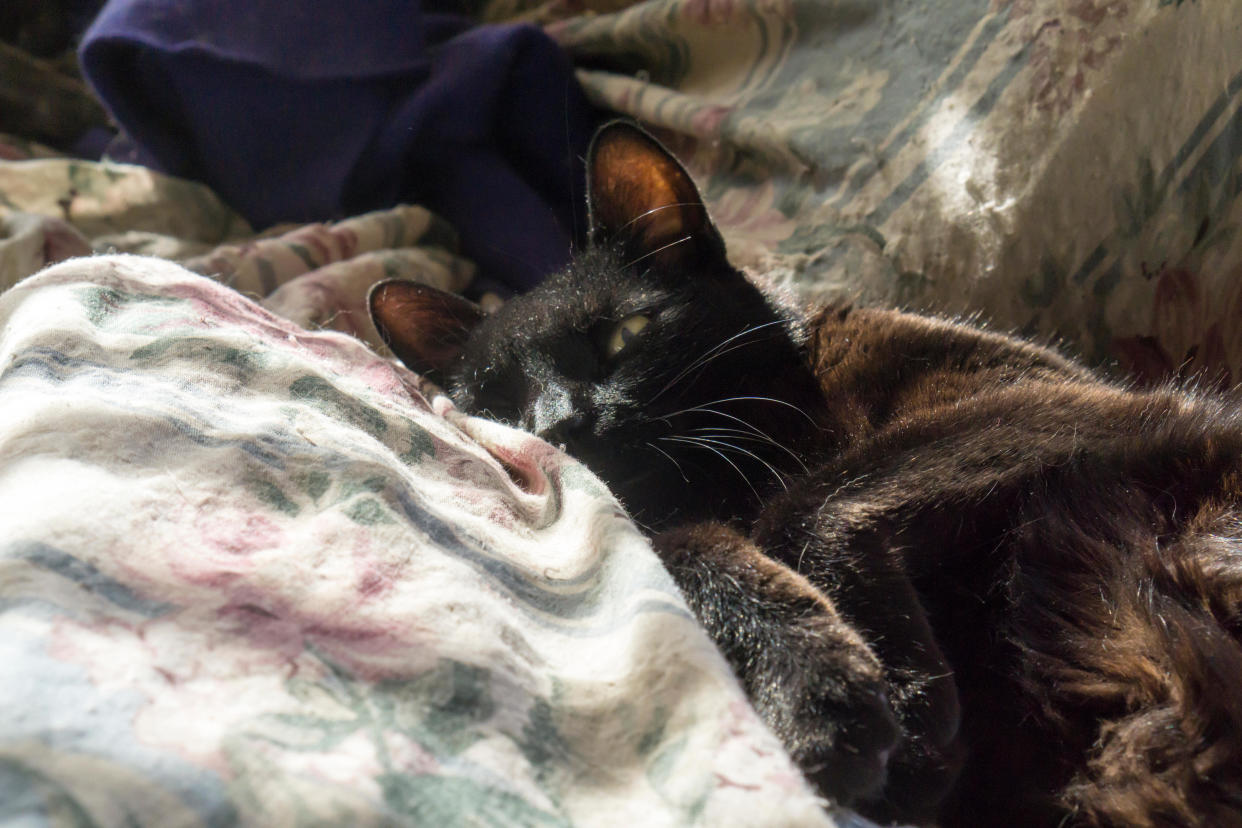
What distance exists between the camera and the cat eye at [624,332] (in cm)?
116

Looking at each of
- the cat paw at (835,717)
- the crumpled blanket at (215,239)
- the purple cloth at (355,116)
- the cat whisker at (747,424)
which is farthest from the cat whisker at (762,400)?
the purple cloth at (355,116)

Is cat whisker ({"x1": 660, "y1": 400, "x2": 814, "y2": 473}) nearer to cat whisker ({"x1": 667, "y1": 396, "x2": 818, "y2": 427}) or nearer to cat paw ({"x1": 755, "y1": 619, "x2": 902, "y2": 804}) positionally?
cat whisker ({"x1": 667, "y1": 396, "x2": 818, "y2": 427})

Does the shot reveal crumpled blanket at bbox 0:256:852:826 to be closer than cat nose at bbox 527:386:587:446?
Yes

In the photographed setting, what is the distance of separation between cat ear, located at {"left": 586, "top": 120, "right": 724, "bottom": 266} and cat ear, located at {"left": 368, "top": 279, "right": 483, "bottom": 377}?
1.02 ft

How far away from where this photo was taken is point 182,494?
559 mm

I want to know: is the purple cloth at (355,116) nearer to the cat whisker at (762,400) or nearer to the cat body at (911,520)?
the cat body at (911,520)

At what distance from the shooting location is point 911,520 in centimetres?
80

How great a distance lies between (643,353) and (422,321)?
478mm

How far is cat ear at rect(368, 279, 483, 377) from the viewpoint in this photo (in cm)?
138

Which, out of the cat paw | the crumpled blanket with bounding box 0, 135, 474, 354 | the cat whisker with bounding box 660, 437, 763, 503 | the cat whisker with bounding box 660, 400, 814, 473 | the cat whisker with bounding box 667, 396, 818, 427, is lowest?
the crumpled blanket with bounding box 0, 135, 474, 354

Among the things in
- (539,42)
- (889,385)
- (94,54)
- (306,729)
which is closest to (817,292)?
(889,385)

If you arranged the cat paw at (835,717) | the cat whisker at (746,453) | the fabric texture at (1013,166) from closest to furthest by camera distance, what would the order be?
the cat paw at (835,717) < the cat whisker at (746,453) < the fabric texture at (1013,166)

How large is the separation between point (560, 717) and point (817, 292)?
1.13 metres

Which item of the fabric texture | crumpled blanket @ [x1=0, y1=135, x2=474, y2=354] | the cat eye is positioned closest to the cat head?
the cat eye
